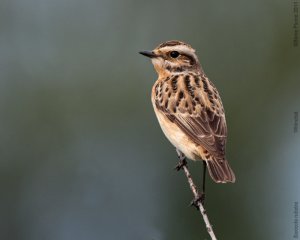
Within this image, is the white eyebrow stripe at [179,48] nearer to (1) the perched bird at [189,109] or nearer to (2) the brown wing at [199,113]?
(1) the perched bird at [189,109]

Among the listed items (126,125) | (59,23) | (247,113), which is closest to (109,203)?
(126,125)

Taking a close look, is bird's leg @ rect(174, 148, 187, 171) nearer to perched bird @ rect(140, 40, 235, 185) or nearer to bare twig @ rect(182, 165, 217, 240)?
perched bird @ rect(140, 40, 235, 185)

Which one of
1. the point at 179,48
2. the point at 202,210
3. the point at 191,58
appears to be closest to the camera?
the point at 202,210

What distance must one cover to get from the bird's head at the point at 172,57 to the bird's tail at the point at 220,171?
1475 millimetres

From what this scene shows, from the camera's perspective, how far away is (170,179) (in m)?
8.99

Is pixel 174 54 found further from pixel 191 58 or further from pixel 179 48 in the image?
pixel 191 58

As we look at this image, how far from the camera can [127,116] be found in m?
10.3

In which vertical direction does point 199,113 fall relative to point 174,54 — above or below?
below

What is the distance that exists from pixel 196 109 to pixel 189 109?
68mm

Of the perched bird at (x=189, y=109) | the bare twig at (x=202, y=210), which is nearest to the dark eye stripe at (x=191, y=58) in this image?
the perched bird at (x=189, y=109)

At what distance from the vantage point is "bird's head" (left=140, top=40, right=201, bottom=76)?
8.47 m

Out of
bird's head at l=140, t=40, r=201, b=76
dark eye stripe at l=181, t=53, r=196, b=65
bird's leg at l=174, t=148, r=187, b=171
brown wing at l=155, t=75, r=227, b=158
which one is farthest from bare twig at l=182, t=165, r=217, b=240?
dark eye stripe at l=181, t=53, r=196, b=65

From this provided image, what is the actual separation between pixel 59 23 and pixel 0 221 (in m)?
3.18

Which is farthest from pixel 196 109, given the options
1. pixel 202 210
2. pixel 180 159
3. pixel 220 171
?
pixel 202 210
